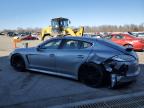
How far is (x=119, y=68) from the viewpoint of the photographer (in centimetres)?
675

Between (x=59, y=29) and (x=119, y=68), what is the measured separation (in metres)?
27.0

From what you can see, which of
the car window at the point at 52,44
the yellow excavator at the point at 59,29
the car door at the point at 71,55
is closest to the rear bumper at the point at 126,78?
the car door at the point at 71,55

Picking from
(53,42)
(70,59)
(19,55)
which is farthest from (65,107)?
(19,55)

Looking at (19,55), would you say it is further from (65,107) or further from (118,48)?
(65,107)

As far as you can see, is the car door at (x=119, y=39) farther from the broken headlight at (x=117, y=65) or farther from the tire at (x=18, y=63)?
the broken headlight at (x=117, y=65)

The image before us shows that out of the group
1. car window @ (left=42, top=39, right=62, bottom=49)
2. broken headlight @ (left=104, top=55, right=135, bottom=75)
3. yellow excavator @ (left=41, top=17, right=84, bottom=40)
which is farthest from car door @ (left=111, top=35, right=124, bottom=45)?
yellow excavator @ (left=41, top=17, right=84, bottom=40)

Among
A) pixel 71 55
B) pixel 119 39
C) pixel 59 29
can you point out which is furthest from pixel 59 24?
pixel 71 55

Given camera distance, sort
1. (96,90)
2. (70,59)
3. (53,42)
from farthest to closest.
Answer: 1. (53,42)
2. (70,59)
3. (96,90)

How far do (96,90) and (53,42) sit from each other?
7.78ft

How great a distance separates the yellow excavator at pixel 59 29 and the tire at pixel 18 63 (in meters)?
21.2

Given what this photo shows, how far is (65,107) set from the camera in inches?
211

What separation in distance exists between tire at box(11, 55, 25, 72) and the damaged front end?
3421 mm

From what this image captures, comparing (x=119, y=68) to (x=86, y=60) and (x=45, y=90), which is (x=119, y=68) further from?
(x=45, y=90)

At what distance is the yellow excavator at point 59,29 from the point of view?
31.2 metres
